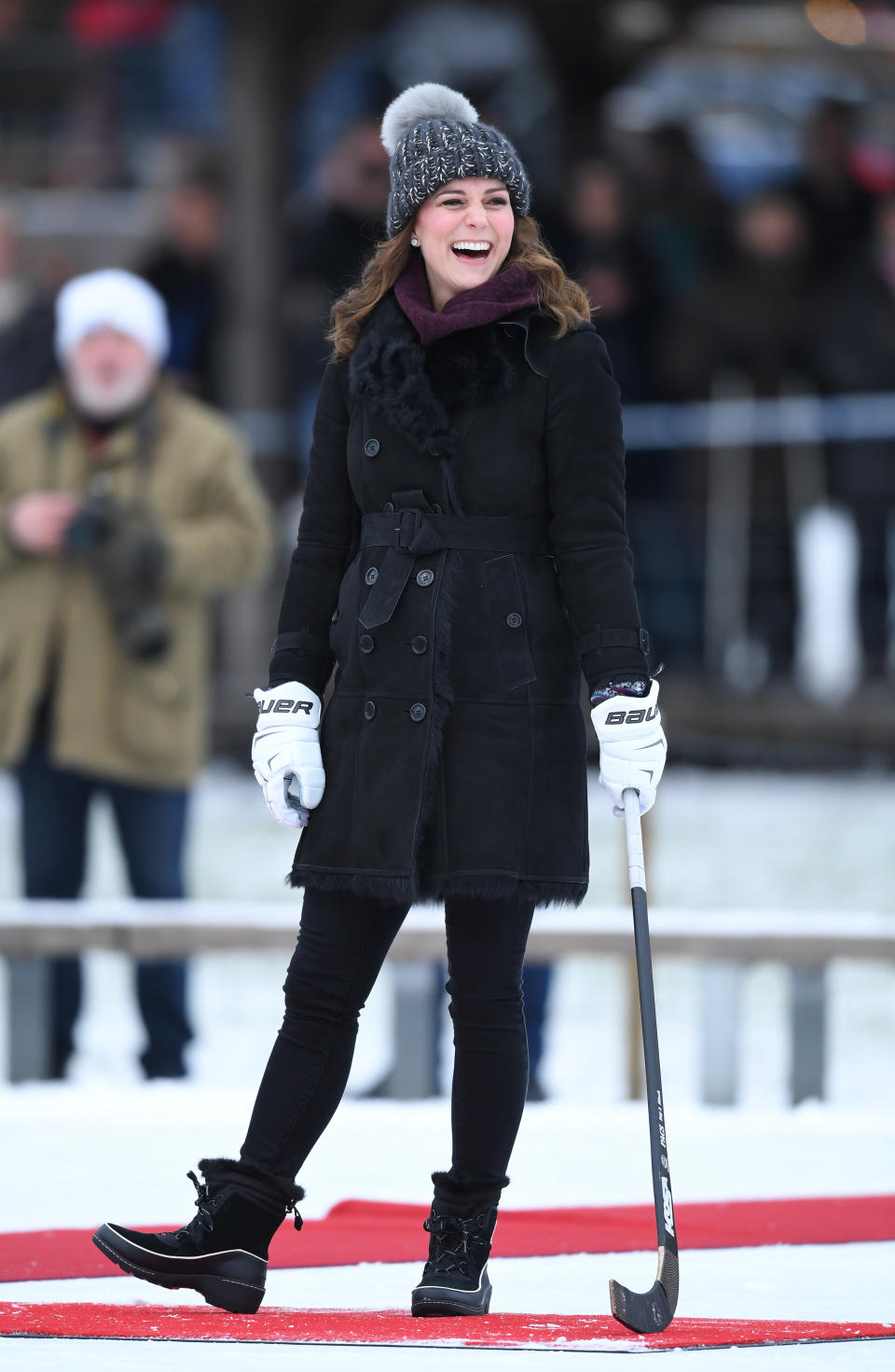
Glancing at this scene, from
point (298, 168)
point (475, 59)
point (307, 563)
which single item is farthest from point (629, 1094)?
point (475, 59)

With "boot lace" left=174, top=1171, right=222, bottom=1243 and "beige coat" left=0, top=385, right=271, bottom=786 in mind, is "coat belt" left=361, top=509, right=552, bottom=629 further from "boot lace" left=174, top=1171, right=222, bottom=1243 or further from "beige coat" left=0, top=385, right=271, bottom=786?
"beige coat" left=0, top=385, right=271, bottom=786

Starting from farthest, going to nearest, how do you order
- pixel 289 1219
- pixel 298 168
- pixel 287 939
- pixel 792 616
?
pixel 298 168
pixel 792 616
pixel 287 939
pixel 289 1219

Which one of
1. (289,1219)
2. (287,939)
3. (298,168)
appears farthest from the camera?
(298,168)

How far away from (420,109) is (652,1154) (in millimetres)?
1500

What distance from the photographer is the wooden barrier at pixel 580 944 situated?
488 cm

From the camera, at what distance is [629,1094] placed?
5137 mm

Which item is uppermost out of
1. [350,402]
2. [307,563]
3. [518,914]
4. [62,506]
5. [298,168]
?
[298,168]

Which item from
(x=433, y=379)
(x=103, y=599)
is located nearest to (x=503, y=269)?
(x=433, y=379)

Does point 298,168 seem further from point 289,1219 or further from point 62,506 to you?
point 289,1219

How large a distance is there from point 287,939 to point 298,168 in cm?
776

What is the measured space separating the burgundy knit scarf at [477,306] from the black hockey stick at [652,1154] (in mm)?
667

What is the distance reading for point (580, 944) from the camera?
4.88m

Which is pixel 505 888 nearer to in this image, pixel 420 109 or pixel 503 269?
pixel 503 269

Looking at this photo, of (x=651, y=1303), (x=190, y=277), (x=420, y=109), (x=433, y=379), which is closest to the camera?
(x=651, y=1303)
